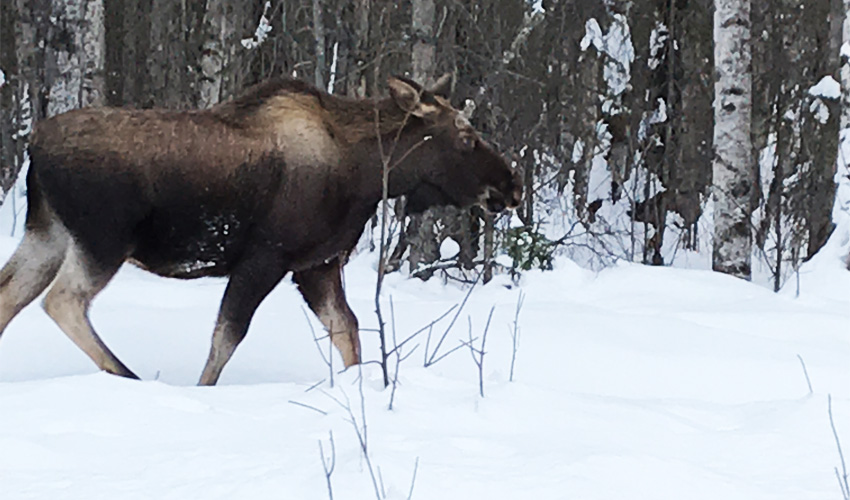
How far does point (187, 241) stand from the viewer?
4855 millimetres

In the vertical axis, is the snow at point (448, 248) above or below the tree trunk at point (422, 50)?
below

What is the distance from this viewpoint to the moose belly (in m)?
4.81

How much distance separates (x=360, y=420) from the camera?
3.41m

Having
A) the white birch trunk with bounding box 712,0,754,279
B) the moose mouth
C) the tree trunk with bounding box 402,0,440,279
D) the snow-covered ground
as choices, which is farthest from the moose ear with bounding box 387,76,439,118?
the white birch trunk with bounding box 712,0,754,279

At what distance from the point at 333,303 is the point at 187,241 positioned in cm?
86

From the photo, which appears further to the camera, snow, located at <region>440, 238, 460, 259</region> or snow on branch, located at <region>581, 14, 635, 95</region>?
snow on branch, located at <region>581, 14, 635, 95</region>

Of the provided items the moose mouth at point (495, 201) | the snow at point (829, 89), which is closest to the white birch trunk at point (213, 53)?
the snow at point (829, 89)

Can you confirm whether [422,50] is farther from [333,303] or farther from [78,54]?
[333,303]

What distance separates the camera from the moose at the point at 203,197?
4.74 metres

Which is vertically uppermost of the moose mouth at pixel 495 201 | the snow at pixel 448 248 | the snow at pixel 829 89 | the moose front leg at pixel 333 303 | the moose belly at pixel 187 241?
the snow at pixel 829 89

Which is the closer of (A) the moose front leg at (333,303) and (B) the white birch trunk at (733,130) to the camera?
(A) the moose front leg at (333,303)

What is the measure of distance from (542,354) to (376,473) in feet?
9.00

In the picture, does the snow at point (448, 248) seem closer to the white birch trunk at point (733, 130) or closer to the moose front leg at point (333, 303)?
the white birch trunk at point (733, 130)

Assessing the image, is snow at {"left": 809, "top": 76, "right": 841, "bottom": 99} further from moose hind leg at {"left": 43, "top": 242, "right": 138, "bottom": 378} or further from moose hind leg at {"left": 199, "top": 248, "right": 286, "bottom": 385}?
moose hind leg at {"left": 43, "top": 242, "right": 138, "bottom": 378}
